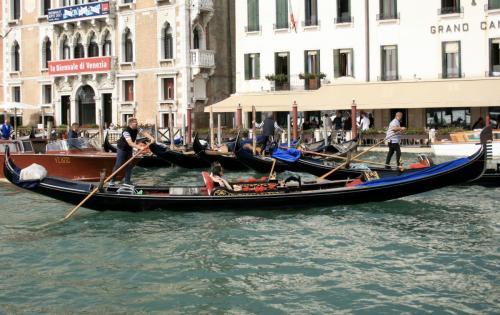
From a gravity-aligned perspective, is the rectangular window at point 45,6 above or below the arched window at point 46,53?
above

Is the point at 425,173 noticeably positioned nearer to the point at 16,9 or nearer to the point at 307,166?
Result: the point at 307,166

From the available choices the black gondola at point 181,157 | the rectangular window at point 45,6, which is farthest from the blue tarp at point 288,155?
the rectangular window at point 45,6

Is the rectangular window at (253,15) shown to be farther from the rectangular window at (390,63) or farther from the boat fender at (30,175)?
the boat fender at (30,175)

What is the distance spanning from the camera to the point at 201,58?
84.7 feet

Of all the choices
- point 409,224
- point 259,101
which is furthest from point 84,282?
point 259,101

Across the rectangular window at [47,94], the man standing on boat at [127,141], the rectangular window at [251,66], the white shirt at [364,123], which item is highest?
the rectangular window at [251,66]

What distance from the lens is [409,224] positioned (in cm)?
908

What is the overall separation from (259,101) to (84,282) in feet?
57.3

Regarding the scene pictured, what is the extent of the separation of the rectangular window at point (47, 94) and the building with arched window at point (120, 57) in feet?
0.13

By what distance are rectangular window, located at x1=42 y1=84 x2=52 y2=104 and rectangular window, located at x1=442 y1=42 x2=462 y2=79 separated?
16.0 meters

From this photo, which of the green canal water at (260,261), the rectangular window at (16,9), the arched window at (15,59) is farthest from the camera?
the arched window at (15,59)

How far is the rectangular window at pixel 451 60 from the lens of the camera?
21594 mm

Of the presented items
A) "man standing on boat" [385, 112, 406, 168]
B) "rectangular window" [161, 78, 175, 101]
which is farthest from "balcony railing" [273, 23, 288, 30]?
"man standing on boat" [385, 112, 406, 168]

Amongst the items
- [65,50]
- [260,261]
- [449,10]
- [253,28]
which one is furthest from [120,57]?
[260,261]
